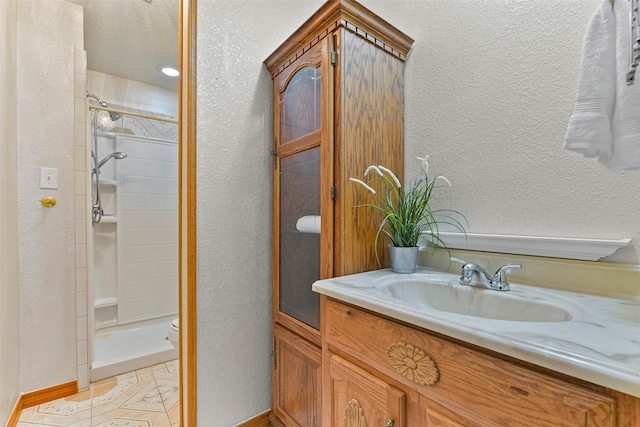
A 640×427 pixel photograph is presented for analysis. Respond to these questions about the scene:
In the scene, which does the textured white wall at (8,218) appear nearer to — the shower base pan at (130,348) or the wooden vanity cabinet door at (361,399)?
the shower base pan at (130,348)

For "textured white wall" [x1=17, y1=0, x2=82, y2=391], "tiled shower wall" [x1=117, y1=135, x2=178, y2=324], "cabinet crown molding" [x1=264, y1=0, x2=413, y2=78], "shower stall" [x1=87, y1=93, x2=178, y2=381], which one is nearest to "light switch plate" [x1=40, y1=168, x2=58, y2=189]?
"textured white wall" [x1=17, y1=0, x2=82, y2=391]

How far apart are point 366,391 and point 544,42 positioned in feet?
3.94

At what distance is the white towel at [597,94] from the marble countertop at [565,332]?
1.13 feet

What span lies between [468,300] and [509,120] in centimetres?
63

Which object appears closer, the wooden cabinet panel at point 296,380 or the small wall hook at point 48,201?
the wooden cabinet panel at point 296,380

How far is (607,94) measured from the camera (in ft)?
1.87

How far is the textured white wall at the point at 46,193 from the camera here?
153 centimetres

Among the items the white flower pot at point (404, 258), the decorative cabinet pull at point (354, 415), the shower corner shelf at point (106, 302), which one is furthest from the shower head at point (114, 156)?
the decorative cabinet pull at point (354, 415)

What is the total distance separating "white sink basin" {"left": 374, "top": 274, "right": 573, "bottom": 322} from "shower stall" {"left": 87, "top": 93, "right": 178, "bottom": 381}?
2007 millimetres

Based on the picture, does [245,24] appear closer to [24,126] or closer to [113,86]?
[24,126]

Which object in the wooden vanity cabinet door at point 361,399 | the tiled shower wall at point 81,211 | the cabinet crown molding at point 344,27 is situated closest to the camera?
the wooden vanity cabinet door at point 361,399

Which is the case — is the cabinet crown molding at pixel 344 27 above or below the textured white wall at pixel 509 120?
above

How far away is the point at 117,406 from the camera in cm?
150

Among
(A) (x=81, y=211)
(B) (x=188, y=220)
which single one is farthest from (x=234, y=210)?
(A) (x=81, y=211)
